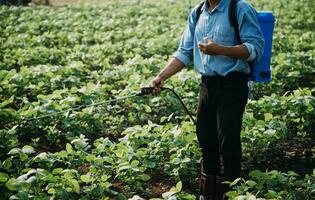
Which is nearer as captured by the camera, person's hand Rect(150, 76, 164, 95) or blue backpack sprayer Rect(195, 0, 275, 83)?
blue backpack sprayer Rect(195, 0, 275, 83)

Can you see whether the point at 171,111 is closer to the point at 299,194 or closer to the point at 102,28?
the point at 299,194

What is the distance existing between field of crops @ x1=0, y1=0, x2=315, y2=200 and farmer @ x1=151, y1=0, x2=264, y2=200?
0.34 meters

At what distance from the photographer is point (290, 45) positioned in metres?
11.0

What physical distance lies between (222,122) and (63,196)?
1469 mm

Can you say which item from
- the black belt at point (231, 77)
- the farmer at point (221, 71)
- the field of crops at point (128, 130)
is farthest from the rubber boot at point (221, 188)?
the black belt at point (231, 77)

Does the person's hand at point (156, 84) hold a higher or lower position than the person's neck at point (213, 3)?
lower

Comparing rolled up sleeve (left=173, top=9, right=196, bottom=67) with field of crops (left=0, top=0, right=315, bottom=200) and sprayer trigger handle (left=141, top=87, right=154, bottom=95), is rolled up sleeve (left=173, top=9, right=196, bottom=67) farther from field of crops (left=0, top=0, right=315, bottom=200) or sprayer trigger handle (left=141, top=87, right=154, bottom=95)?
field of crops (left=0, top=0, right=315, bottom=200)

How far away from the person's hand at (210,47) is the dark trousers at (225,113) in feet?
0.96

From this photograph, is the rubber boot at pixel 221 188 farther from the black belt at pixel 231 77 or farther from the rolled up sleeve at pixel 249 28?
the rolled up sleeve at pixel 249 28

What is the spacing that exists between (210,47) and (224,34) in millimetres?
231

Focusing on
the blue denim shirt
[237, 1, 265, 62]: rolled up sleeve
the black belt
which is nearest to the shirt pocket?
the blue denim shirt

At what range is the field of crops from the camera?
13.1 feet

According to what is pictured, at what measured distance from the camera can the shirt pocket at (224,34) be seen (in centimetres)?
369

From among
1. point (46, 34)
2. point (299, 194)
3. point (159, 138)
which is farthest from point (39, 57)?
point (299, 194)
